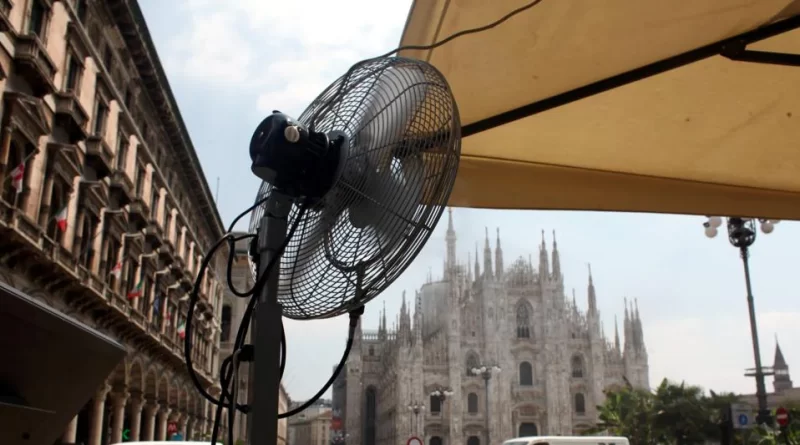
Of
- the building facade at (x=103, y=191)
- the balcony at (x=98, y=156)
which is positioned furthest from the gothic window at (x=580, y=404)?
the balcony at (x=98, y=156)

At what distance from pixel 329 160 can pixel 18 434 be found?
1.23 metres

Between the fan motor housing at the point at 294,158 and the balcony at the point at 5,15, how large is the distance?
44.9ft

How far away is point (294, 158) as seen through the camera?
2.29 metres

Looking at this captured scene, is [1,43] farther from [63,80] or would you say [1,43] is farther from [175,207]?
[175,207]

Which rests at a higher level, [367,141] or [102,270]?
[102,270]

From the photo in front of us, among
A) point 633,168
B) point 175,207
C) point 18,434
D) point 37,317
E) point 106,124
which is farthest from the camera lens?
point 175,207

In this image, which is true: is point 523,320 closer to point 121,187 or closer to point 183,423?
point 183,423

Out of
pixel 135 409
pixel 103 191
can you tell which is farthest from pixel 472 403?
pixel 103 191

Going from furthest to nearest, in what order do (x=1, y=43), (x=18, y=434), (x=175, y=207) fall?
(x=175, y=207), (x=1, y=43), (x=18, y=434)

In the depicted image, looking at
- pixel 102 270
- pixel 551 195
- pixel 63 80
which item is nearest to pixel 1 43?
pixel 63 80

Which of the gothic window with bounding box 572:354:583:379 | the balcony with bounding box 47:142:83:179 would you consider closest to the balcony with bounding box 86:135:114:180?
the balcony with bounding box 47:142:83:179

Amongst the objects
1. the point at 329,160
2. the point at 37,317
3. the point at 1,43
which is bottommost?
the point at 37,317

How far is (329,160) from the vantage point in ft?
7.95

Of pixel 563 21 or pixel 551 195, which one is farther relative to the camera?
pixel 551 195
